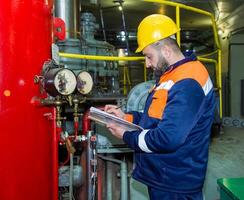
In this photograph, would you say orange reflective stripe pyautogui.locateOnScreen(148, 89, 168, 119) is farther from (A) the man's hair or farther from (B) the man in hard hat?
(A) the man's hair

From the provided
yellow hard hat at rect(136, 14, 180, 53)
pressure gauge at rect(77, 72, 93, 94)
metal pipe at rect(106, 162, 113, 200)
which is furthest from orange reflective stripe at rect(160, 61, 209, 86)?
metal pipe at rect(106, 162, 113, 200)

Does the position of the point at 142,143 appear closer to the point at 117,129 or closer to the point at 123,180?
the point at 117,129

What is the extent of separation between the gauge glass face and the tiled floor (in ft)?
5.87

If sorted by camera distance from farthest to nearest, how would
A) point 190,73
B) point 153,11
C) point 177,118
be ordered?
point 153,11
point 190,73
point 177,118

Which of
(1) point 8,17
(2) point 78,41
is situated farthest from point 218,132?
(1) point 8,17

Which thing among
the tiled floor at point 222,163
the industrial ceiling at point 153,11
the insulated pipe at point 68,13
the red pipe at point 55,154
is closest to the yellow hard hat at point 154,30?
the red pipe at point 55,154

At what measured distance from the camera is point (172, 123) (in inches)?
75.5

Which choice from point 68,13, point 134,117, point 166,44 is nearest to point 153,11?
point 68,13

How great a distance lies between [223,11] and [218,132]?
4.79 meters

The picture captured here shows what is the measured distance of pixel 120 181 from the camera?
336 cm

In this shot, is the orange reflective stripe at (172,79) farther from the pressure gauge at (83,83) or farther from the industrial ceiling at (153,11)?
the industrial ceiling at (153,11)

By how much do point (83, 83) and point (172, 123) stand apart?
616 mm

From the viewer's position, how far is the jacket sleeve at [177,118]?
192 cm

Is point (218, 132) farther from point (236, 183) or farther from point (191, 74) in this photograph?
point (191, 74)
